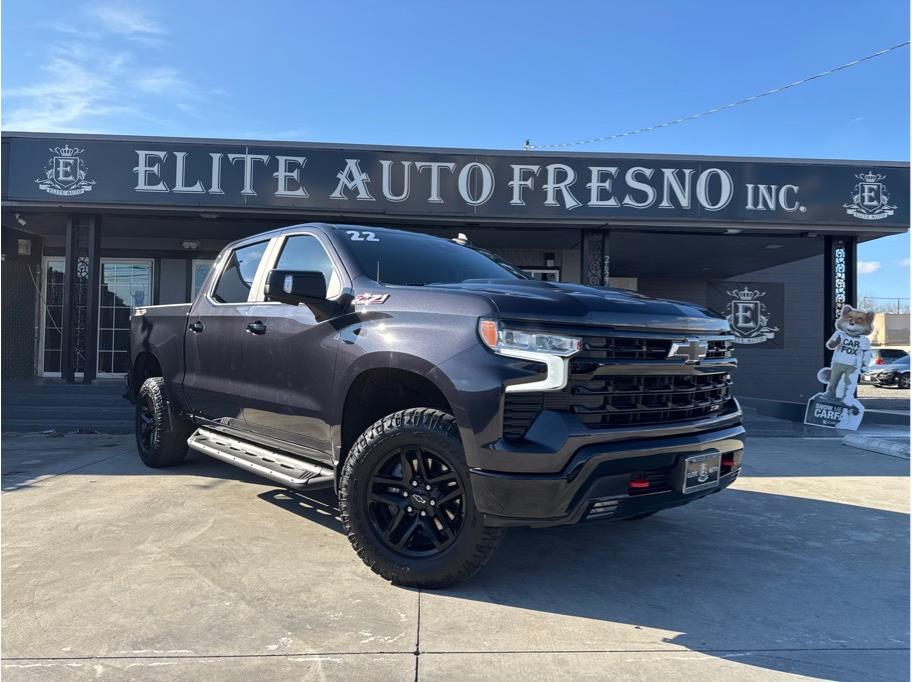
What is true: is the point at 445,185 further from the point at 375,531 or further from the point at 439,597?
the point at 439,597

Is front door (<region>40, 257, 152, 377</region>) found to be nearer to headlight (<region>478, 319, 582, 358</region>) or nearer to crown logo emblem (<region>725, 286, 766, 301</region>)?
headlight (<region>478, 319, 582, 358</region>)

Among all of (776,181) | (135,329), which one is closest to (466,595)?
(135,329)

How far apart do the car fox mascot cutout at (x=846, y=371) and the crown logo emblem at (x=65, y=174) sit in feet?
40.4

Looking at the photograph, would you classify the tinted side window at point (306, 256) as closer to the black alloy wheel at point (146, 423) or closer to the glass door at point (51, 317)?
the black alloy wheel at point (146, 423)

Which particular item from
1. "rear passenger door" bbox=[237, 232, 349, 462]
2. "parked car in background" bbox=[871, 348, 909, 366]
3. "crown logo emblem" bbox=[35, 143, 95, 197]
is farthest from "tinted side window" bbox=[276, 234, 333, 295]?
"parked car in background" bbox=[871, 348, 909, 366]

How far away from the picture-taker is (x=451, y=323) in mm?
3141

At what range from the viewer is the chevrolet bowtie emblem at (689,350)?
3304mm

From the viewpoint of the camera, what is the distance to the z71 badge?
3.53 m

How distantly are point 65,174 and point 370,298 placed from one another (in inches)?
343

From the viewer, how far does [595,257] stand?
36.7ft

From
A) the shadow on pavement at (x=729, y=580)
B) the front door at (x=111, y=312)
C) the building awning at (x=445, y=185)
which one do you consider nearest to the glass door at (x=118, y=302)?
the front door at (x=111, y=312)

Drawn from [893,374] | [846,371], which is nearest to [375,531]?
[846,371]

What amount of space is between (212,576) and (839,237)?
1174cm

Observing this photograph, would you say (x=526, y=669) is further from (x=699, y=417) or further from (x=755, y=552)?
(x=755, y=552)
